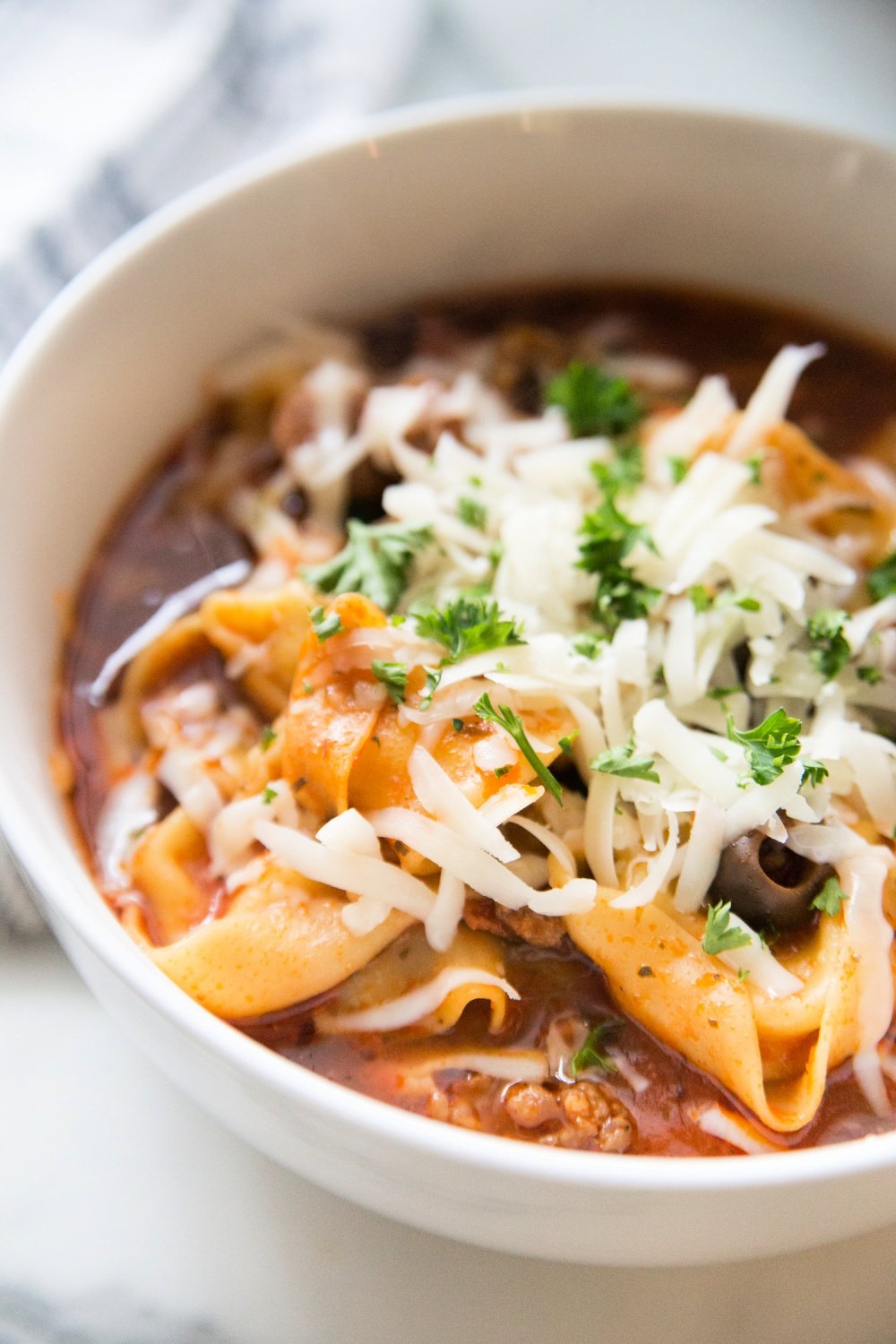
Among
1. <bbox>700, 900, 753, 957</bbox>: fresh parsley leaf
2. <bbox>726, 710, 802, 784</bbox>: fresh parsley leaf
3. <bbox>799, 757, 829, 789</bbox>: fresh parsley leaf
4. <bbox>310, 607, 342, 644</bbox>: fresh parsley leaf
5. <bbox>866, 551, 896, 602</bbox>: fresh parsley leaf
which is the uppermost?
<bbox>310, 607, 342, 644</bbox>: fresh parsley leaf

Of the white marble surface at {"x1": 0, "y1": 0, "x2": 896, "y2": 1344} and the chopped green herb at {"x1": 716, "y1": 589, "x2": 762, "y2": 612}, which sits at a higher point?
the chopped green herb at {"x1": 716, "y1": 589, "x2": 762, "y2": 612}

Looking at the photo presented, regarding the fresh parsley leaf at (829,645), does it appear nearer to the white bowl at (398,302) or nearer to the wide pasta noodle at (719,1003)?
the wide pasta noodle at (719,1003)

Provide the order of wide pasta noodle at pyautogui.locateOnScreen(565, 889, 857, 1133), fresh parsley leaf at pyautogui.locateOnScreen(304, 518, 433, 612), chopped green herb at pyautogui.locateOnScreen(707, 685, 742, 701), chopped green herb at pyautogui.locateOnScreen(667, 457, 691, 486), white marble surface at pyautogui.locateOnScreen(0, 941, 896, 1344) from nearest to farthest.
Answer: white marble surface at pyautogui.locateOnScreen(0, 941, 896, 1344), wide pasta noodle at pyautogui.locateOnScreen(565, 889, 857, 1133), chopped green herb at pyautogui.locateOnScreen(707, 685, 742, 701), fresh parsley leaf at pyautogui.locateOnScreen(304, 518, 433, 612), chopped green herb at pyautogui.locateOnScreen(667, 457, 691, 486)

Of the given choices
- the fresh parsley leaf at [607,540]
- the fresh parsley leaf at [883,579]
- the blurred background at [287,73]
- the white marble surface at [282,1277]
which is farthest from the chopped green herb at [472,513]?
the white marble surface at [282,1277]

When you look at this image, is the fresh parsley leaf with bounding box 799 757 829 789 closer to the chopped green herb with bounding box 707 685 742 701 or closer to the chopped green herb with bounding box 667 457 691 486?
the chopped green herb with bounding box 707 685 742 701

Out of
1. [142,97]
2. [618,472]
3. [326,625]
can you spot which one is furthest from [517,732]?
[142,97]

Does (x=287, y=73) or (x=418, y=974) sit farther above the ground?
(x=287, y=73)

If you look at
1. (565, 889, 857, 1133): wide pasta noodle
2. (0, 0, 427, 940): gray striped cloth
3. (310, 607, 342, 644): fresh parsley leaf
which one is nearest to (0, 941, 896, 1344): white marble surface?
(565, 889, 857, 1133): wide pasta noodle

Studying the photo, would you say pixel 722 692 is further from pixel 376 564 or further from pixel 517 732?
pixel 376 564
